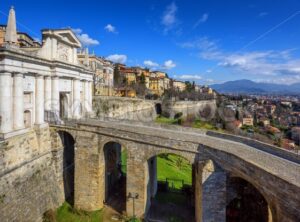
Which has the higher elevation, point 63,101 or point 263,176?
point 63,101

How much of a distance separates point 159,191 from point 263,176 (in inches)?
446

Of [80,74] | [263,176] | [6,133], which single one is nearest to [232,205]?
[263,176]

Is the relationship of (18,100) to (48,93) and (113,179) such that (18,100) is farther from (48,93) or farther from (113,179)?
(113,179)

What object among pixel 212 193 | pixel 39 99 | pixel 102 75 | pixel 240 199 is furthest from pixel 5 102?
pixel 102 75

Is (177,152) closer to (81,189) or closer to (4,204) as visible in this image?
(81,189)

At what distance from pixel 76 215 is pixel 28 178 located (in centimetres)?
404

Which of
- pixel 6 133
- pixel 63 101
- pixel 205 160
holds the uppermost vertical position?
pixel 63 101

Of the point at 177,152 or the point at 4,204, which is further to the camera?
the point at 177,152

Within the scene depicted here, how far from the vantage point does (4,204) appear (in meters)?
12.8

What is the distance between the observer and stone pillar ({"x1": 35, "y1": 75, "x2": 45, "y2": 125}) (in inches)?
677

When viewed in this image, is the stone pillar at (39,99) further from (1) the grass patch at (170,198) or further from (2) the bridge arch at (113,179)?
(1) the grass patch at (170,198)

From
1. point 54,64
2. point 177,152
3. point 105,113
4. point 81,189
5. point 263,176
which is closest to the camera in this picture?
point 263,176

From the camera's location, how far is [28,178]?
15055 mm

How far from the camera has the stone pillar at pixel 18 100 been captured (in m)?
14.7
